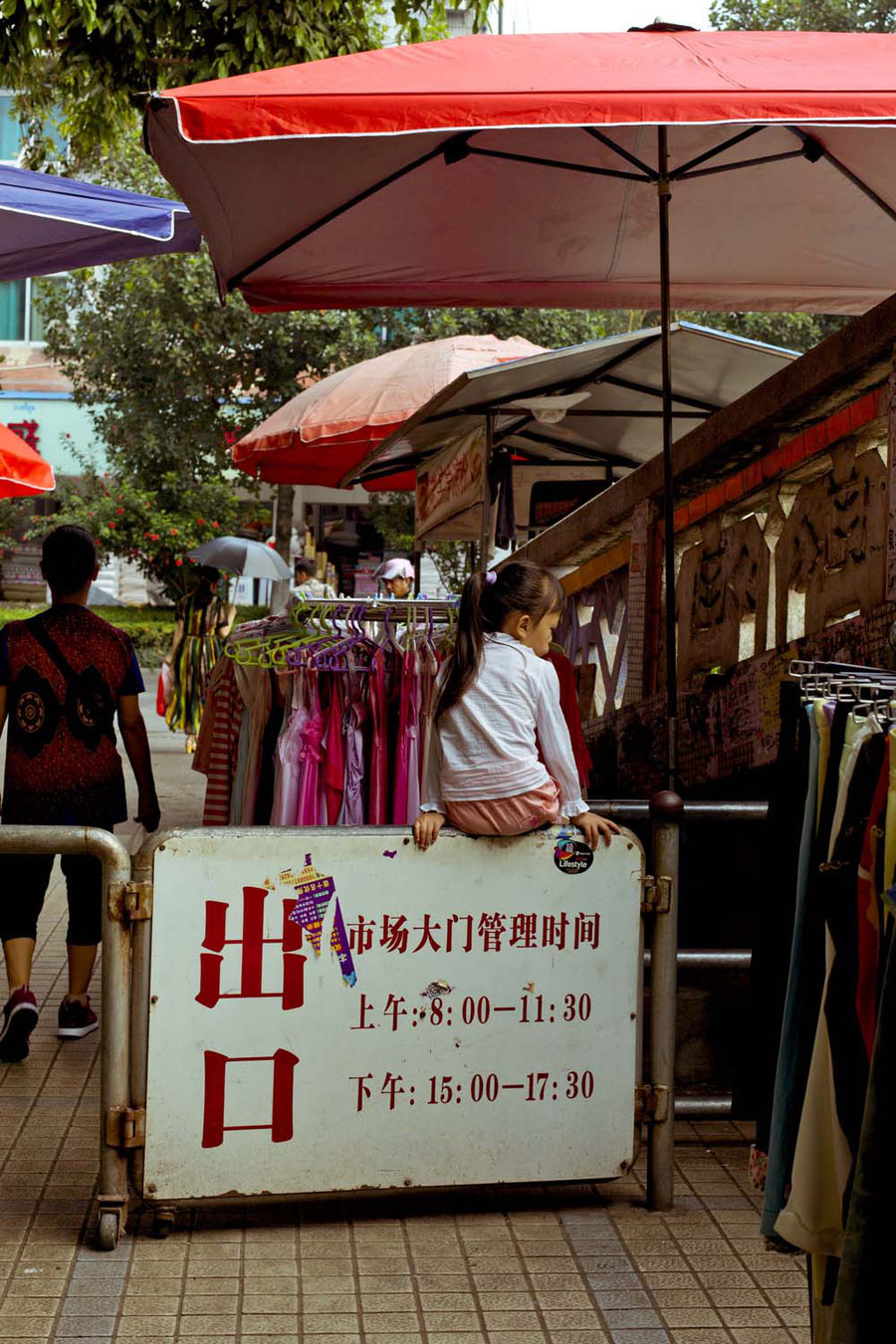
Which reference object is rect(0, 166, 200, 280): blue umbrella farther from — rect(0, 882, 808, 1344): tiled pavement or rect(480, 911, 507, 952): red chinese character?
rect(0, 882, 808, 1344): tiled pavement

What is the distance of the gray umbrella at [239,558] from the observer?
13698mm

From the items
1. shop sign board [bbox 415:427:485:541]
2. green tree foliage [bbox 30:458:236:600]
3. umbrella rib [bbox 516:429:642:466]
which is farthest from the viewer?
green tree foliage [bbox 30:458:236:600]

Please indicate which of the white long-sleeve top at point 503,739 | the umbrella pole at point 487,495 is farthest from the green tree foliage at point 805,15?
the white long-sleeve top at point 503,739

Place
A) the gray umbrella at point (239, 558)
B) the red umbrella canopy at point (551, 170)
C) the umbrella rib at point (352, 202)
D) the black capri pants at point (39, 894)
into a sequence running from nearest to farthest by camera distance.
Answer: the red umbrella canopy at point (551, 170), the umbrella rib at point (352, 202), the black capri pants at point (39, 894), the gray umbrella at point (239, 558)

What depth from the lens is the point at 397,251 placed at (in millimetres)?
6070

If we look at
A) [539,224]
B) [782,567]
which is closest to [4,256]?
[539,224]

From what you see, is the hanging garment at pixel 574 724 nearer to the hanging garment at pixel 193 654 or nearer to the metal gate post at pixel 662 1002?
the metal gate post at pixel 662 1002

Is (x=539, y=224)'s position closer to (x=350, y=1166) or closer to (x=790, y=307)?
(x=790, y=307)

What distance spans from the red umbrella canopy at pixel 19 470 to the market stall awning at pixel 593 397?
6.56 ft

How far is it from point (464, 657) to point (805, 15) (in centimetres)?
2503

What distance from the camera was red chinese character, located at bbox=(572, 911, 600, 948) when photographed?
389cm

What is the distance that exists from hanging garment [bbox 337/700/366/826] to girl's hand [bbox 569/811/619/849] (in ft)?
4.57

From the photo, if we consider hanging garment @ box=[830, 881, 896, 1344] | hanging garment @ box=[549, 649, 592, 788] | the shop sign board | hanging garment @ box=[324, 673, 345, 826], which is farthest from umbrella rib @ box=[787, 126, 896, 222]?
hanging garment @ box=[830, 881, 896, 1344]

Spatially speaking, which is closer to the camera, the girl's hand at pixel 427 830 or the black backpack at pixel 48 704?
the girl's hand at pixel 427 830
